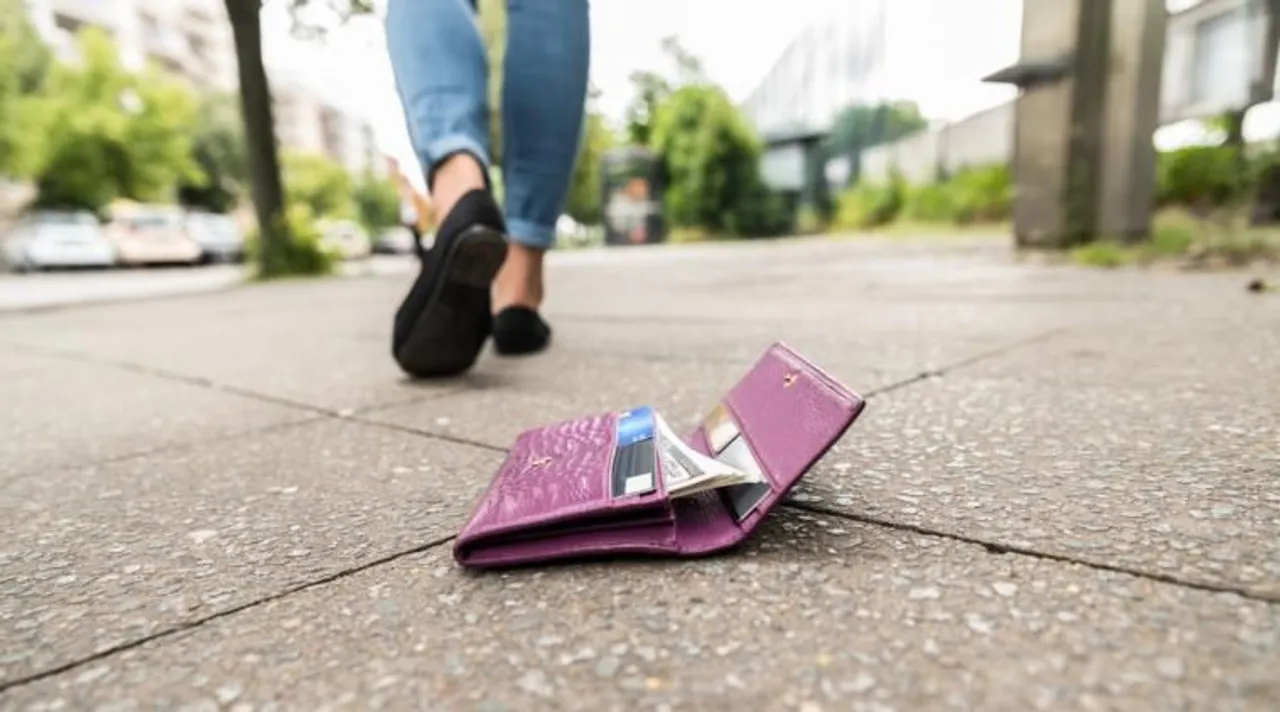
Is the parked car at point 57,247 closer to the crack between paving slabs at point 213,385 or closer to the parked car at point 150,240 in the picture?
the parked car at point 150,240

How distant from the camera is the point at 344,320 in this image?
10.8 ft

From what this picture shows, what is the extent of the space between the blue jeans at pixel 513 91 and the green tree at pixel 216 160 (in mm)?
34334

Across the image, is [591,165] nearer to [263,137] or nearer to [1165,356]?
[263,137]

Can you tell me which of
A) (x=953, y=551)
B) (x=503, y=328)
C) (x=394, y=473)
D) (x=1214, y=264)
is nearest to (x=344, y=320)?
(x=503, y=328)

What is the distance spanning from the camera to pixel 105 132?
22.9 metres

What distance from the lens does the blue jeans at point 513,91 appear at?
59.0 inches

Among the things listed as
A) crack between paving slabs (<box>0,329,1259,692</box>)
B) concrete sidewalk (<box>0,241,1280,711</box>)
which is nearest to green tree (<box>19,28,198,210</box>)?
concrete sidewalk (<box>0,241,1280,711</box>)

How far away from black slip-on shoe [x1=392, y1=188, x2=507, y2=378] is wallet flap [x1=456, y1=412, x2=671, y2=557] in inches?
23.6

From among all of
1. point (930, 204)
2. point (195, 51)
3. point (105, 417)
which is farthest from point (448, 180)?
point (195, 51)

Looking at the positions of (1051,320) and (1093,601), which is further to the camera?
(1051,320)

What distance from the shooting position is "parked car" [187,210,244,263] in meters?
18.9

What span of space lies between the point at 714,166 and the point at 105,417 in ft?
52.2

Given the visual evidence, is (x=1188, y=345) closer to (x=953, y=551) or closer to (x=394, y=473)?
(x=953, y=551)

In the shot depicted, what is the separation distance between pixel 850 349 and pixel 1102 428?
0.83 metres
